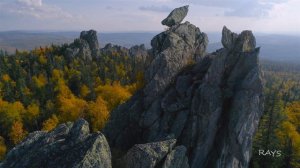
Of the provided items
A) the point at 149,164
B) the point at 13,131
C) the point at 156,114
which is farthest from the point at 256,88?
the point at 13,131

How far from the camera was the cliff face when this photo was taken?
3756 centimetres

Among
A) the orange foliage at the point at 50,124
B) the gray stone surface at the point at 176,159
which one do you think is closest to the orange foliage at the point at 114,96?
the orange foliage at the point at 50,124

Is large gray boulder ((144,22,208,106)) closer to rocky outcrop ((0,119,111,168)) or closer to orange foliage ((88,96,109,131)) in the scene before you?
rocky outcrop ((0,119,111,168))

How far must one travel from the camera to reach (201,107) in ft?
156

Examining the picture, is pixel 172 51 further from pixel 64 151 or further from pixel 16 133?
pixel 16 133

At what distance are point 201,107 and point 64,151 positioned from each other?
20.1 m

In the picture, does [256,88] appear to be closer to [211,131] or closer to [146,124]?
[211,131]

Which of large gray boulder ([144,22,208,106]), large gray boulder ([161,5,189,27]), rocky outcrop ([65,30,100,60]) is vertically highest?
large gray boulder ([161,5,189,27])

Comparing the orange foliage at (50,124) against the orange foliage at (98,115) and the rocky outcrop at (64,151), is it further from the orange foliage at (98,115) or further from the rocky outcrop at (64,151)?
the rocky outcrop at (64,151)

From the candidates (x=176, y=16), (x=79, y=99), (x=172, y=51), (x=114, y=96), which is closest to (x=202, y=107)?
(x=172, y=51)

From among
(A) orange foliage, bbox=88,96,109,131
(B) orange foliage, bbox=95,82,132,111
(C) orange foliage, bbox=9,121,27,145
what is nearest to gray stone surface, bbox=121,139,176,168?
(A) orange foliage, bbox=88,96,109,131

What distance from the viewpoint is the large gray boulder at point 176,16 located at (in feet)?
228

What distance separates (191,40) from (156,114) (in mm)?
18706

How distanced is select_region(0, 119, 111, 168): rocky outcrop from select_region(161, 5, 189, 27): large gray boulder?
36.1 metres
